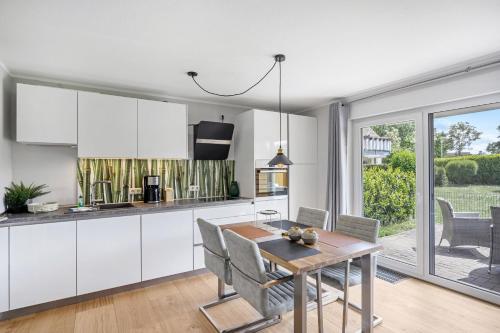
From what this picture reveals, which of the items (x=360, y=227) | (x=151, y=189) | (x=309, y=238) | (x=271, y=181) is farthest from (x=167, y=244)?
(x=360, y=227)

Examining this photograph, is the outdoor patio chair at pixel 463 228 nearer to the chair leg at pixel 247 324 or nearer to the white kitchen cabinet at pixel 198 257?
the chair leg at pixel 247 324

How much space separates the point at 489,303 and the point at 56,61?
4.65 m

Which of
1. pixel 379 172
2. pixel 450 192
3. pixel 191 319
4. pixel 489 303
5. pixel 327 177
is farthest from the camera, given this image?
pixel 327 177

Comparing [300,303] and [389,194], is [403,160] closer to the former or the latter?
[389,194]

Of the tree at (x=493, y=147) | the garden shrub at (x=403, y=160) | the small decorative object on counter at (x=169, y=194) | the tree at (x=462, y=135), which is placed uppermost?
the tree at (x=462, y=135)

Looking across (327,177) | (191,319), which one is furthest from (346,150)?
(191,319)

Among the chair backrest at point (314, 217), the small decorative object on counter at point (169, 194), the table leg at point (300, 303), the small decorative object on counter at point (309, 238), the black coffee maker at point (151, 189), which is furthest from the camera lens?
the small decorative object on counter at point (169, 194)

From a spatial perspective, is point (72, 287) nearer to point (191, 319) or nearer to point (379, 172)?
point (191, 319)

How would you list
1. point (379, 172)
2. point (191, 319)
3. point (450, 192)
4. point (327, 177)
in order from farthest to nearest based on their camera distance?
point (327, 177)
point (379, 172)
point (450, 192)
point (191, 319)

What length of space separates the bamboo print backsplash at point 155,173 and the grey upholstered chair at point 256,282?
80.0 inches

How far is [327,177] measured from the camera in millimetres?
4008

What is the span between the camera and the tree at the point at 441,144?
2.96m

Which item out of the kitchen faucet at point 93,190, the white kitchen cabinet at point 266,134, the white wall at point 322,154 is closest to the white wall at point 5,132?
the kitchen faucet at point 93,190

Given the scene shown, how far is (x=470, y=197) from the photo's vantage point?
2787 millimetres
